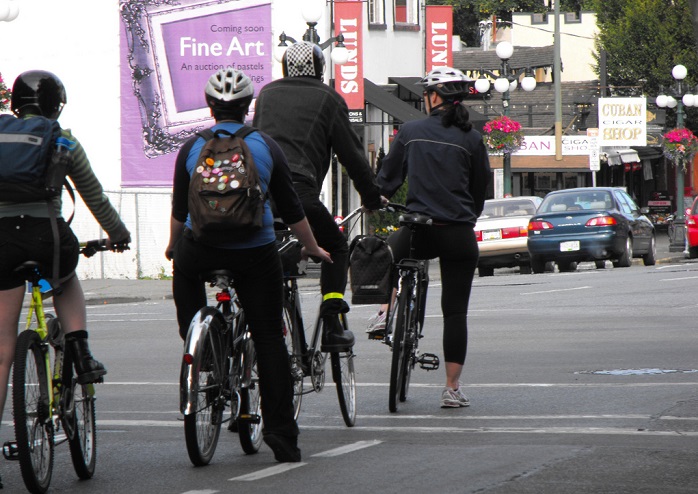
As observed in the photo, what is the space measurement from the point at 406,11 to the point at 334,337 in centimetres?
3213

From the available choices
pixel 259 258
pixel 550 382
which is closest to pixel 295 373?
pixel 259 258

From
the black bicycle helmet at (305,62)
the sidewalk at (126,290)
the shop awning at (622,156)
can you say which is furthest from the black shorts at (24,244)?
the shop awning at (622,156)

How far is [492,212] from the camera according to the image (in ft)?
97.8

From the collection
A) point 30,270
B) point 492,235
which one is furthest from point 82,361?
point 492,235

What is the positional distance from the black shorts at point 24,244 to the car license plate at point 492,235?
22.6 m

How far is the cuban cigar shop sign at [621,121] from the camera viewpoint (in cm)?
4575

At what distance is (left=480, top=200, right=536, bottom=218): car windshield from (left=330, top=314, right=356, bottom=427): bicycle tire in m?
21.6

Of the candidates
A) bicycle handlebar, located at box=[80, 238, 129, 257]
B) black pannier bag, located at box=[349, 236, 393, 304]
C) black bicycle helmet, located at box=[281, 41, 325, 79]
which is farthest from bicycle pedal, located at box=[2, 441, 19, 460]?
black pannier bag, located at box=[349, 236, 393, 304]

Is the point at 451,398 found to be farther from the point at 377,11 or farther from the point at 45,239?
the point at 377,11

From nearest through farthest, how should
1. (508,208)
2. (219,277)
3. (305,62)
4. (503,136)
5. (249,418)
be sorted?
(219,277)
(249,418)
(305,62)
(508,208)
(503,136)

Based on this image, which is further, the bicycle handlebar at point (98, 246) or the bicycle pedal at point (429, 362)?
the bicycle pedal at point (429, 362)

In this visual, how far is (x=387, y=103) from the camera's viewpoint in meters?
35.4

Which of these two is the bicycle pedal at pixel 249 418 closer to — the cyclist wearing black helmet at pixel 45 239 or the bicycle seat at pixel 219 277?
the bicycle seat at pixel 219 277

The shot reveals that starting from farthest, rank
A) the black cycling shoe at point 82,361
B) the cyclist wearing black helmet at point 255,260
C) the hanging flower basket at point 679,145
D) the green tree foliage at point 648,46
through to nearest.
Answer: the green tree foliage at point 648,46, the hanging flower basket at point 679,145, the cyclist wearing black helmet at point 255,260, the black cycling shoe at point 82,361
